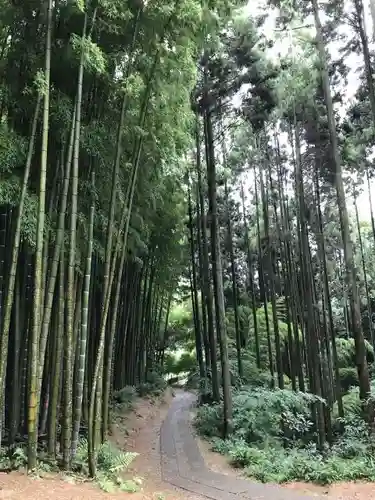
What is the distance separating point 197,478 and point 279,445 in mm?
2145

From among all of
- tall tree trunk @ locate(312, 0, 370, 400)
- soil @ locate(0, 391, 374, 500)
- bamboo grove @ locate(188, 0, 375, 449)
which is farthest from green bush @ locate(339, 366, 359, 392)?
tall tree trunk @ locate(312, 0, 370, 400)

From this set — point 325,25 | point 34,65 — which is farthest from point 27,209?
point 325,25

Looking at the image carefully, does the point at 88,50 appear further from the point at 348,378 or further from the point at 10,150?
the point at 348,378

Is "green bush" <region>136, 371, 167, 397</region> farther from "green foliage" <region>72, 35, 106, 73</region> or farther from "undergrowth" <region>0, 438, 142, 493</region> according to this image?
"green foliage" <region>72, 35, 106, 73</region>

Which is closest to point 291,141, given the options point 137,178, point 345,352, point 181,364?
point 137,178

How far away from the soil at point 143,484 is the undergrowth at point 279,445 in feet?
0.53

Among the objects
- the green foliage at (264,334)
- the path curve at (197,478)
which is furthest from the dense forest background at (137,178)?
the green foliage at (264,334)

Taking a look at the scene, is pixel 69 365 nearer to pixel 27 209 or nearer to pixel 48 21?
pixel 27 209

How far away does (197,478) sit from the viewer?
511 centimetres

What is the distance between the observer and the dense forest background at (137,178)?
14.1ft

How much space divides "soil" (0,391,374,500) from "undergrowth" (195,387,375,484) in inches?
6.3

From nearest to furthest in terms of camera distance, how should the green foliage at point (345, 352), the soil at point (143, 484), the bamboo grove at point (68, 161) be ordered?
the soil at point (143, 484) → the bamboo grove at point (68, 161) → the green foliage at point (345, 352)

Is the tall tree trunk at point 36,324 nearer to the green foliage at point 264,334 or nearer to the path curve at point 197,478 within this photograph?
the path curve at point 197,478

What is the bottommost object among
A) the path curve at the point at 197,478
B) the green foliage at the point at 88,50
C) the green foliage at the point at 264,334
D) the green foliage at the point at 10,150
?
the path curve at the point at 197,478
